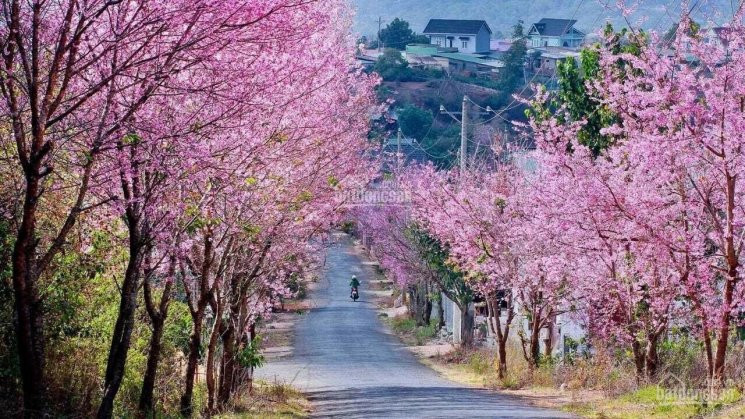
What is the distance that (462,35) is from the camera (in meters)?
116

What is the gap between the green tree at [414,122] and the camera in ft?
258

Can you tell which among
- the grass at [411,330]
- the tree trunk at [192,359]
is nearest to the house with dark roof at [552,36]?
the grass at [411,330]

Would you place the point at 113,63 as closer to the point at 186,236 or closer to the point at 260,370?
the point at 186,236

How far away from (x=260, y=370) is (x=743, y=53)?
67.2ft

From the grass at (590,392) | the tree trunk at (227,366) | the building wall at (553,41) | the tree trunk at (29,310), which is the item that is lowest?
the grass at (590,392)

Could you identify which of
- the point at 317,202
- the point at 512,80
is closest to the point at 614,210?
the point at 317,202

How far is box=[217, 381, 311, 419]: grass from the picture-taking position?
17266mm

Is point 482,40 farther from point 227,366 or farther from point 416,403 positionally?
point 227,366

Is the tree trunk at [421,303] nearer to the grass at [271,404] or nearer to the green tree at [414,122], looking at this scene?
the grass at [271,404]

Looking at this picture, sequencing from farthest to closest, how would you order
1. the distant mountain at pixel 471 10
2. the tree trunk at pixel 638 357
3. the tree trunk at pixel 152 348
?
the distant mountain at pixel 471 10, the tree trunk at pixel 638 357, the tree trunk at pixel 152 348

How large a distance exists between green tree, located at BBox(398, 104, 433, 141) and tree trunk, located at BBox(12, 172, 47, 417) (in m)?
69.6

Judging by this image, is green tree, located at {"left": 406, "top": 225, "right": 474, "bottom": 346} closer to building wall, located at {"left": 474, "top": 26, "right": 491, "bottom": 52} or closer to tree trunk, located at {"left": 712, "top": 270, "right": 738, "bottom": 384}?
tree trunk, located at {"left": 712, "top": 270, "right": 738, "bottom": 384}

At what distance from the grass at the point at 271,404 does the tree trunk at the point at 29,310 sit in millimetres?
6982

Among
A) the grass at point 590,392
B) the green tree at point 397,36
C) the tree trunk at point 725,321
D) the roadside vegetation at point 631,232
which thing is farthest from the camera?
the green tree at point 397,36
